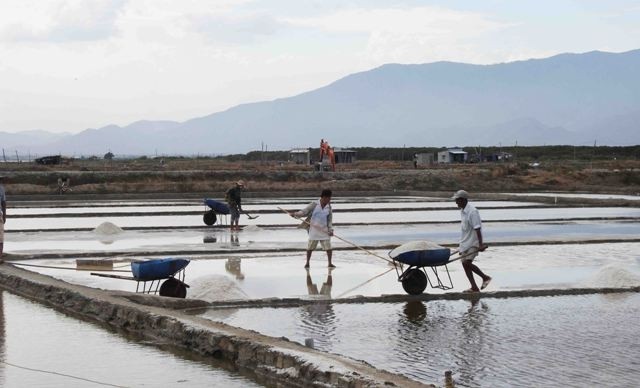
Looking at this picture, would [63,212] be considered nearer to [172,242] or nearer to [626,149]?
[172,242]

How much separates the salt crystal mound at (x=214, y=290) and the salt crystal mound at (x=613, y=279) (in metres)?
4.49

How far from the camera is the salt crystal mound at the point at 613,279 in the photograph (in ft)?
41.9

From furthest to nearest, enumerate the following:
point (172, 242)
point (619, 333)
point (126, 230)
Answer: point (126, 230)
point (172, 242)
point (619, 333)

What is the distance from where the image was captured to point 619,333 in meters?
9.56

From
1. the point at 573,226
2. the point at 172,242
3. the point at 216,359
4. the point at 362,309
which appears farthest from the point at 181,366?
the point at 573,226

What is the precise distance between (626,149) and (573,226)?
79747mm

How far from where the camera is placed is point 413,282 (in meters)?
12.0

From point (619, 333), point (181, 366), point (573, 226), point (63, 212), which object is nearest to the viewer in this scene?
point (181, 366)

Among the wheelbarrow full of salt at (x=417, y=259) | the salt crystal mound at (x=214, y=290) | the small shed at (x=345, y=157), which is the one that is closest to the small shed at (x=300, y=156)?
the small shed at (x=345, y=157)

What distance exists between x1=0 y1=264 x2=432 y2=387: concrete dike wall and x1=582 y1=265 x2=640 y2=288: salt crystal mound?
5.10m

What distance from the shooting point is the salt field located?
8398 mm

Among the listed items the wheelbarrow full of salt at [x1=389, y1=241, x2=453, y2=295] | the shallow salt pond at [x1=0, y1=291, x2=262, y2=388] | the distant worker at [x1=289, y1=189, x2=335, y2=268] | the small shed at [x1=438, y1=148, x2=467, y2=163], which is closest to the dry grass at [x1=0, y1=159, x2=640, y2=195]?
the distant worker at [x1=289, y1=189, x2=335, y2=268]

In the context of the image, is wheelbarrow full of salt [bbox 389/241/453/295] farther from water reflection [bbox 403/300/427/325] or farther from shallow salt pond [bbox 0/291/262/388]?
shallow salt pond [bbox 0/291/262/388]

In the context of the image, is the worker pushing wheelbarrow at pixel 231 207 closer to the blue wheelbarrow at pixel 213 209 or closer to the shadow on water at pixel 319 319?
the blue wheelbarrow at pixel 213 209
